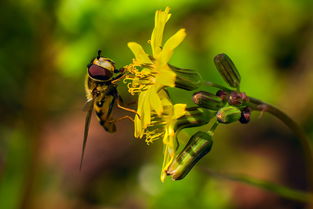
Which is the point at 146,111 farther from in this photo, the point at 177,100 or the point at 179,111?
the point at 177,100

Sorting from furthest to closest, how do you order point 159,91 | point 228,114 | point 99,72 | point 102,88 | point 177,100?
1. point 177,100
2. point 102,88
3. point 99,72
4. point 159,91
5. point 228,114

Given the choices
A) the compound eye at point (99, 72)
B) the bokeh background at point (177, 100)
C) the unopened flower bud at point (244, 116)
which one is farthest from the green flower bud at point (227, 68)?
the bokeh background at point (177, 100)

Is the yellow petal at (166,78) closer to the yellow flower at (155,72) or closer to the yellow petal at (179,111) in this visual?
the yellow flower at (155,72)

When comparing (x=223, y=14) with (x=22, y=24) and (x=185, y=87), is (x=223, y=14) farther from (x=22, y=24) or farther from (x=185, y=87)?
(x=185, y=87)

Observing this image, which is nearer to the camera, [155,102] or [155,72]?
[155,102]

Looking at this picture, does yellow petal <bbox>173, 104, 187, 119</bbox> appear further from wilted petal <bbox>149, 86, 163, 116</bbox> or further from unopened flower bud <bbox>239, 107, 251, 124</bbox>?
unopened flower bud <bbox>239, 107, 251, 124</bbox>

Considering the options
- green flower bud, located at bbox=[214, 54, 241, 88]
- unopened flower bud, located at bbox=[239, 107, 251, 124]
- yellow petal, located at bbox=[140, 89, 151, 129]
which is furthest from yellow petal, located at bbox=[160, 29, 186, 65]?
unopened flower bud, located at bbox=[239, 107, 251, 124]

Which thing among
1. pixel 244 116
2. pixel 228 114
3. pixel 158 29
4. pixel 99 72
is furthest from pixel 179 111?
pixel 99 72
